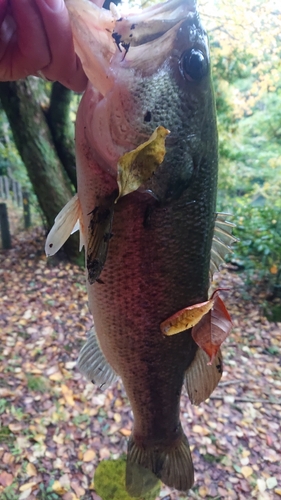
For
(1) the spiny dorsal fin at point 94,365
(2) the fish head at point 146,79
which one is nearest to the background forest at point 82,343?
(2) the fish head at point 146,79

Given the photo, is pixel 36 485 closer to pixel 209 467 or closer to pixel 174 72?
pixel 209 467

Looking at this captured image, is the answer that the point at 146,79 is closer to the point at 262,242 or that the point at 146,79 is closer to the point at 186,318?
the point at 186,318

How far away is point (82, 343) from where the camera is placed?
438 cm

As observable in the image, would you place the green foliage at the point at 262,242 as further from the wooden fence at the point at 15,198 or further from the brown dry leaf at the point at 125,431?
the wooden fence at the point at 15,198

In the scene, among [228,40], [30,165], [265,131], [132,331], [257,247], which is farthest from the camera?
[265,131]

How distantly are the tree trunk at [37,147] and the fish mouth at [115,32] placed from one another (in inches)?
183

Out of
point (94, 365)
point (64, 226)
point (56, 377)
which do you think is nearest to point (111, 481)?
point (94, 365)

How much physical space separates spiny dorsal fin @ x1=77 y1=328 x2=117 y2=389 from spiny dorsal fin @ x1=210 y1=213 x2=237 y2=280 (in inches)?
21.4

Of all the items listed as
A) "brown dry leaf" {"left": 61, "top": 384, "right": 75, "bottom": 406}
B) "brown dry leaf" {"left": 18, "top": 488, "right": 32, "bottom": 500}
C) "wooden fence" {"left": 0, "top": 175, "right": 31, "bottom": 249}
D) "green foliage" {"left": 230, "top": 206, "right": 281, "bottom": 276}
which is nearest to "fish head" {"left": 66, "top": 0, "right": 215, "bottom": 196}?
"brown dry leaf" {"left": 18, "top": 488, "right": 32, "bottom": 500}

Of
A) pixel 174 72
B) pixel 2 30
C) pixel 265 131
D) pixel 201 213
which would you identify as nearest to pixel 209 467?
pixel 201 213

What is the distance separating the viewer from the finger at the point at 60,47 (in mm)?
967

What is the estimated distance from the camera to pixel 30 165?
5.43 metres

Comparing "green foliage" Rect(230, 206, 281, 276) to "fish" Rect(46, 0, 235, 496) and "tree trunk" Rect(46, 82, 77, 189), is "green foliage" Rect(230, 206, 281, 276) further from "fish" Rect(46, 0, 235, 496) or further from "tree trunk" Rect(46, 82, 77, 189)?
"fish" Rect(46, 0, 235, 496)

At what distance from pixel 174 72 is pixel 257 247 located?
5029 millimetres
